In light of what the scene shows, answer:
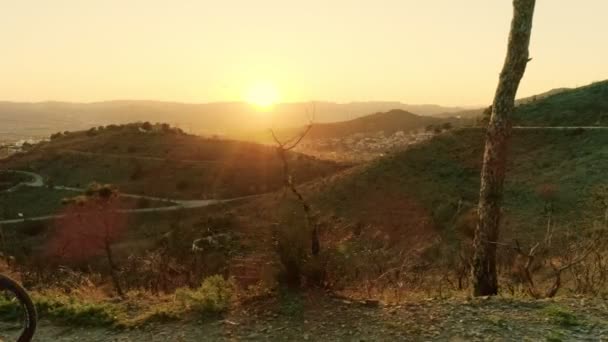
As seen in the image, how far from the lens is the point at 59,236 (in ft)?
150

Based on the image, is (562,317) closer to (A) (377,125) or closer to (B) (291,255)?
(B) (291,255)

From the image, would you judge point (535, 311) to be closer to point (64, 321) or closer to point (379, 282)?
point (379, 282)

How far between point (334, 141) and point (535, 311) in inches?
4505

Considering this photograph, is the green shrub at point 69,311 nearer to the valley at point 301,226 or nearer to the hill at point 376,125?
the valley at point 301,226

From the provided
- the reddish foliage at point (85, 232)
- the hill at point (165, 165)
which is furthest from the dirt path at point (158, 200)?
the reddish foliage at point (85, 232)

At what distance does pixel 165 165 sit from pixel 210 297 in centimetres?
6312

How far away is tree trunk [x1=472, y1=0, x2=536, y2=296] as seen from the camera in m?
8.00

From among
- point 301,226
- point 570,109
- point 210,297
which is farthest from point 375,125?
point 210,297

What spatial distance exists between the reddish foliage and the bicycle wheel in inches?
850

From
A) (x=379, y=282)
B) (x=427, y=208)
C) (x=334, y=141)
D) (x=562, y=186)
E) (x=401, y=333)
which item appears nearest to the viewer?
(x=401, y=333)

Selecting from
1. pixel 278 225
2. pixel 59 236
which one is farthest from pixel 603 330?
pixel 59 236

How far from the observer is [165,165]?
225ft

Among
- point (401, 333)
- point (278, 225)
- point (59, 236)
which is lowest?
point (59, 236)

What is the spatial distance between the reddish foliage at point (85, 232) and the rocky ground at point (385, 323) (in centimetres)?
2367
